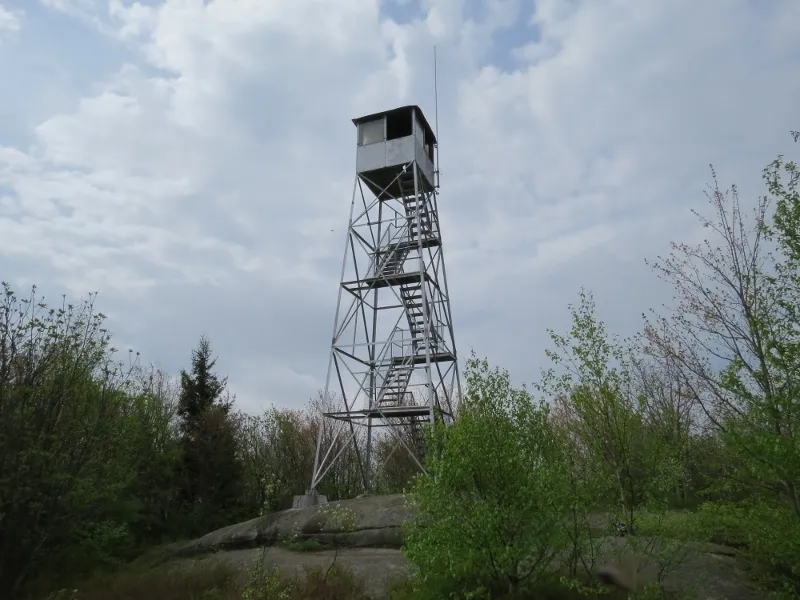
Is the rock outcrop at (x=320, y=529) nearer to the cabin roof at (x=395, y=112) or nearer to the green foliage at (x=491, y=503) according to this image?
the green foliage at (x=491, y=503)

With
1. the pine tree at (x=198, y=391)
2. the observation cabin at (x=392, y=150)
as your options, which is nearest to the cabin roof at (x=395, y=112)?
the observation cabin at (x=392, y=150)

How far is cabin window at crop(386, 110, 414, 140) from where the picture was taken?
22328 millimetres

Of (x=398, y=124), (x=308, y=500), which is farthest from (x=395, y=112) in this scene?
(x=308, y=500)

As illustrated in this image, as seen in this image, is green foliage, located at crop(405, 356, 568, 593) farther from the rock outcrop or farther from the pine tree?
the pine tree

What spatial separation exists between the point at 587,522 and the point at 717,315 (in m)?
4.94

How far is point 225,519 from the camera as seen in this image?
2323cm

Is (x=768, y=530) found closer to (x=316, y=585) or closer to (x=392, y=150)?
(x=316, y=585)

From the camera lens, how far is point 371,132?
22.4m

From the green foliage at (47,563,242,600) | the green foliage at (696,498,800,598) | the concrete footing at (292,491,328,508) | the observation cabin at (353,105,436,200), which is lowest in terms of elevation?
the green foliage at (47,563,242,600)

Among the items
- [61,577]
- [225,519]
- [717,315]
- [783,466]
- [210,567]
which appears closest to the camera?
[783,466]

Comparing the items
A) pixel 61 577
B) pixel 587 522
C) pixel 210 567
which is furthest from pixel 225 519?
pixel 587 522

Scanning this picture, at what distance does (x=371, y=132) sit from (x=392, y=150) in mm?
1458

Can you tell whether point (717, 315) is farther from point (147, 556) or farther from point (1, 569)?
point (147, 556)

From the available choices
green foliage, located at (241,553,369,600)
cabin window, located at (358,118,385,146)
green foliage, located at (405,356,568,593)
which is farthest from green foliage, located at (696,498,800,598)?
cabin window, located at (358,118,385,146)
